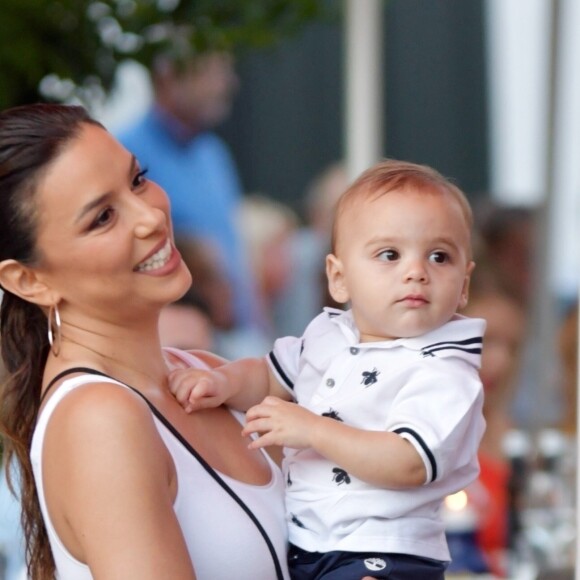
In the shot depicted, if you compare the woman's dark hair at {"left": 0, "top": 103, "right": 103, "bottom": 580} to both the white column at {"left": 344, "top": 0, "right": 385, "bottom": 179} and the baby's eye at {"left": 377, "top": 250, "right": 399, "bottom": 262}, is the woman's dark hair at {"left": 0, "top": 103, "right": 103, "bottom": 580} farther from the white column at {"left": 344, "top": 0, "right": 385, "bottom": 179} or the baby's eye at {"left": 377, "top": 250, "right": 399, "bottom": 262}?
the white column at {"left": 344, "top": 0, "right": 385, "bottom": 179}

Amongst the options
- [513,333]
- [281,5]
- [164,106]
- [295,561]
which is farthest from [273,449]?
[164,106]

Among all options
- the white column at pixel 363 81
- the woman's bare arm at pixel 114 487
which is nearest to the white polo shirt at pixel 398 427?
the woman's bare arm at pixel 114 487

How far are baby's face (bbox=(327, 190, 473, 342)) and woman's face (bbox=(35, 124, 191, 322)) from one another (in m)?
0.25

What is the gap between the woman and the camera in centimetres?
163

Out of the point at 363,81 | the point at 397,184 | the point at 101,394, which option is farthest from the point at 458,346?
the point at 363,81

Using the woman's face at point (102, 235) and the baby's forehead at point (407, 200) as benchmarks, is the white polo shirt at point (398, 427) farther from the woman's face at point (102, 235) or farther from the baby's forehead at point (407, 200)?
the woman's face at point (102, 235)

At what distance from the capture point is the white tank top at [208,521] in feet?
5.67

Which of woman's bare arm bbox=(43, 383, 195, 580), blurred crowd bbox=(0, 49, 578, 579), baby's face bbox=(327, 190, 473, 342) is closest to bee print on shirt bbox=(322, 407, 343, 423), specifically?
baby's face bbox=(327, 190, 473, 342)

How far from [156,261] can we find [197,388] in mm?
215

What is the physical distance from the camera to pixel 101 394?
5.49ft

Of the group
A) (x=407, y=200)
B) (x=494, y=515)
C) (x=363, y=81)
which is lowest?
(x=494, y=515)

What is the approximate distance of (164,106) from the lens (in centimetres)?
511

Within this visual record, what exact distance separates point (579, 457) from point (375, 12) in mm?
2646

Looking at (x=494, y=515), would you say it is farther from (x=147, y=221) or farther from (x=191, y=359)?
(x=147, y=221)
